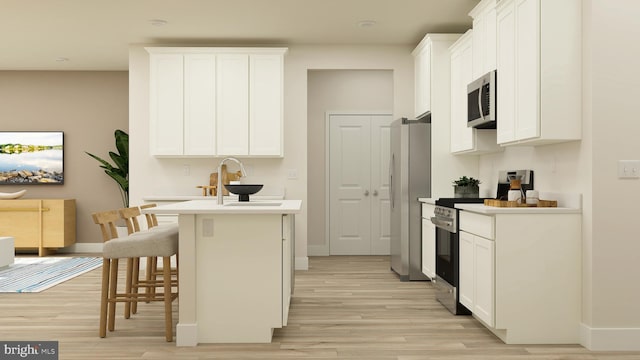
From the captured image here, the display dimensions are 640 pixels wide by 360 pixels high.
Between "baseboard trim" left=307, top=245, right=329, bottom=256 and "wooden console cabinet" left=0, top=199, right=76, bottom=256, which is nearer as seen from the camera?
"wooden console cabinet" left=0, top=199, right=76, bottom=256

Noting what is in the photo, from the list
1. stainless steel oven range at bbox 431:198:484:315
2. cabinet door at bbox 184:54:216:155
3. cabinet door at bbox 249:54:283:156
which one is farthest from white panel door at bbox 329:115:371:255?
stainless steel oven range at bbox 431:198:484:315

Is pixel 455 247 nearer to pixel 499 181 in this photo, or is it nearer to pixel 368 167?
pixel 499 181

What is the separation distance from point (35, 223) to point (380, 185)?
4.76 meters

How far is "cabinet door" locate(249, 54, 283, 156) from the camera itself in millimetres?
6418

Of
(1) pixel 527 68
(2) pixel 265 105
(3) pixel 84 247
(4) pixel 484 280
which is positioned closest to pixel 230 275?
(4) pixel 484 280

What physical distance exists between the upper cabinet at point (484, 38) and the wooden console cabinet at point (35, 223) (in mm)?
5837

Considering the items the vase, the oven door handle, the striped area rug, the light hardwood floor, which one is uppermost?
the vase

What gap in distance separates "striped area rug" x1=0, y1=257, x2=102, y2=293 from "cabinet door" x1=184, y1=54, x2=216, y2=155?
191 cm

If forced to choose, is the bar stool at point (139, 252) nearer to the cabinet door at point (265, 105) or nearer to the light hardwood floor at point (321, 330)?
the light hardwood floor at point (321, 330)

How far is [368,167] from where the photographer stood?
8.12 m

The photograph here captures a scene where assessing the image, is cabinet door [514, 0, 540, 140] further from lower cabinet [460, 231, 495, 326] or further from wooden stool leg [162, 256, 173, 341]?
wooden stool leg [162, 256, 173, 341]

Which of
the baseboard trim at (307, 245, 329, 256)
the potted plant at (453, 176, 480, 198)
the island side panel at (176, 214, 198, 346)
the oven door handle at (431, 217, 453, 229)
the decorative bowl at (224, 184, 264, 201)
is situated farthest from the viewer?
the baseboard trim at (307, 245, 329, 256)

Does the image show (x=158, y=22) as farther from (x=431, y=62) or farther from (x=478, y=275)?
(x=478, y=275)

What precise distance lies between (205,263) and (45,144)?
5785 millimetres
